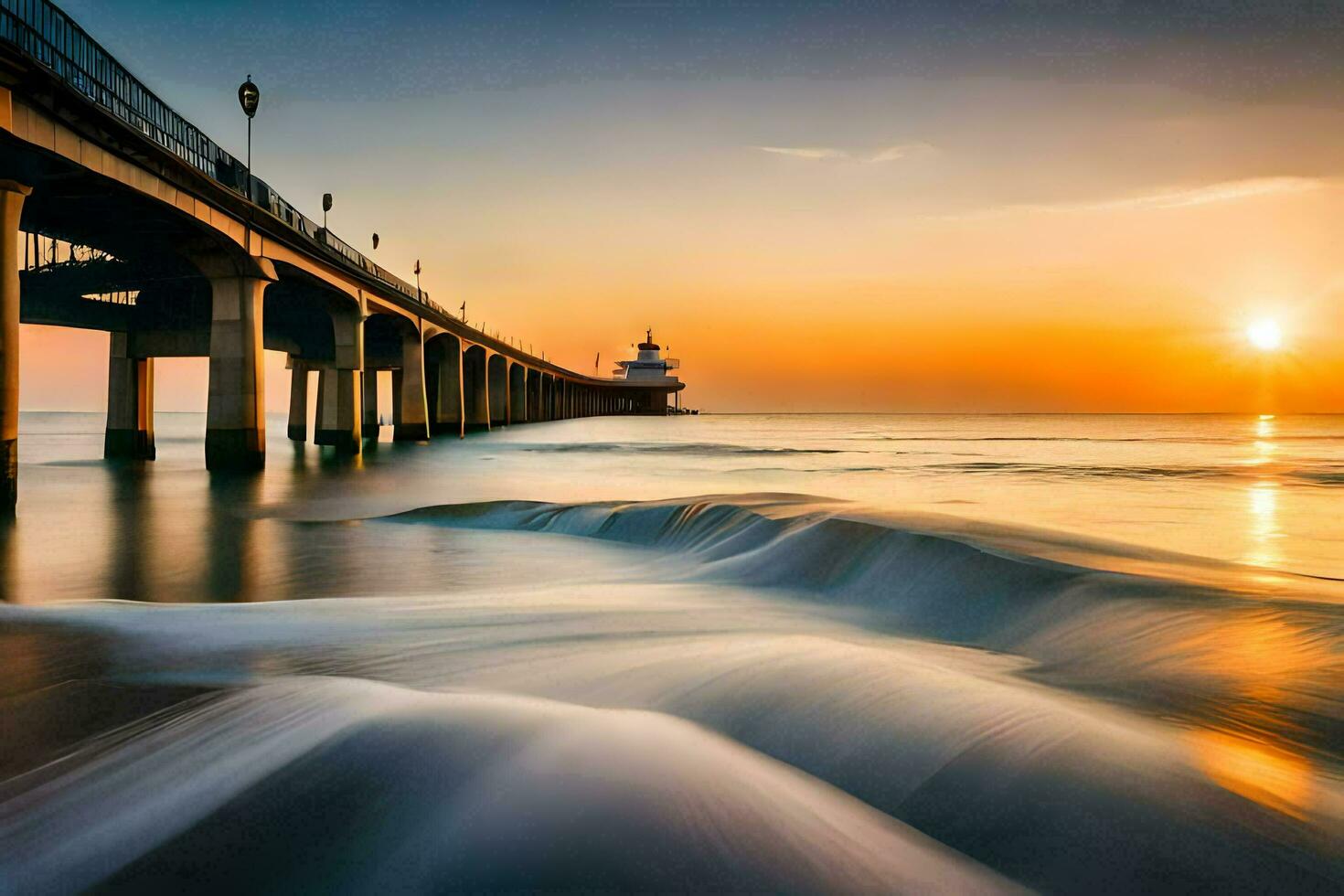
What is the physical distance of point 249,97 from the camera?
29.9 m

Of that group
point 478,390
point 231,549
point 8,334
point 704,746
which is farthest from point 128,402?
point 704,746

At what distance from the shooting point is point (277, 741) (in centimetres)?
354

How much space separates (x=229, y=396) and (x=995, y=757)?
1228 inches

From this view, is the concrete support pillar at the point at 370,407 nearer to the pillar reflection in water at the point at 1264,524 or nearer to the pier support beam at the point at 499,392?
the pier support beam at the point at 499,392

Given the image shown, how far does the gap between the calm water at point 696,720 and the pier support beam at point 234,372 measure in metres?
19.6

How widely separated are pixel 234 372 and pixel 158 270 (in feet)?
34.6

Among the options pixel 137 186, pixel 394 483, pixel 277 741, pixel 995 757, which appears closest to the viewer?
pixel 995 757

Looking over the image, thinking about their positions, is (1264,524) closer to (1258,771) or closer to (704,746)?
(1258,771)

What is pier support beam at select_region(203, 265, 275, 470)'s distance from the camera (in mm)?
27875

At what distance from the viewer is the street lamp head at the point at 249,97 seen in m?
29.8

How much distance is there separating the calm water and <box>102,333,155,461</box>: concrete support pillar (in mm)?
32732

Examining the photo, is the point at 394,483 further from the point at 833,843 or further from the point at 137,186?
the point at 833,843

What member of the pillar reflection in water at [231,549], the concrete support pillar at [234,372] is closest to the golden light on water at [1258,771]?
the pillar reflection in water at [231,549]

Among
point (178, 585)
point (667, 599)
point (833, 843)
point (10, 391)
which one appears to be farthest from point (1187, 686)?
point (10, 391)
